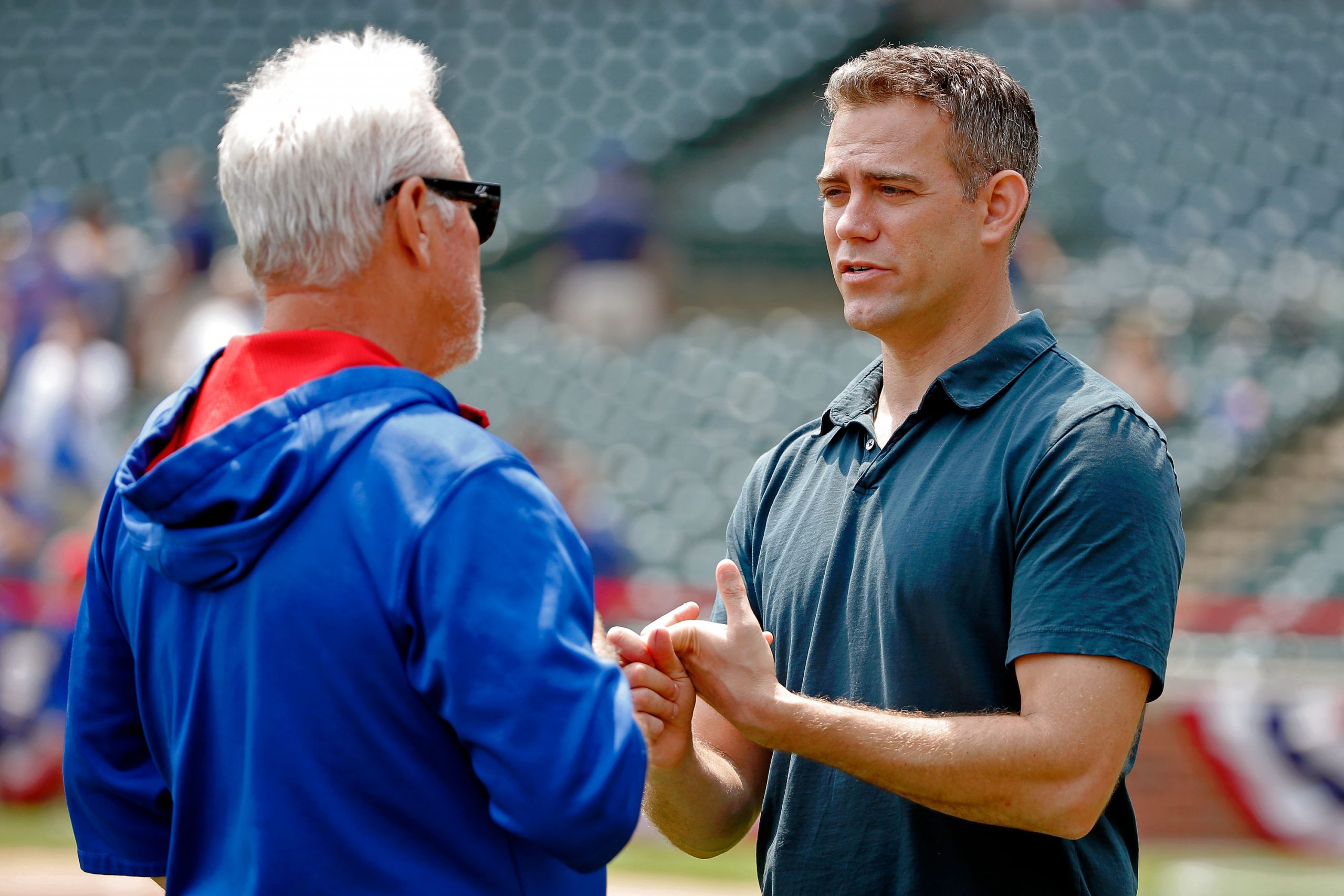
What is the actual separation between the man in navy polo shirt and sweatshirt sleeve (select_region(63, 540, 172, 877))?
2.10ft

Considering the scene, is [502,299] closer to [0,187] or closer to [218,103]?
[218,103]

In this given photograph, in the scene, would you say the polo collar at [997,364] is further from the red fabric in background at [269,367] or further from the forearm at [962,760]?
the red fabric in background at [269,367]

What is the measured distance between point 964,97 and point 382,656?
48.3 inches

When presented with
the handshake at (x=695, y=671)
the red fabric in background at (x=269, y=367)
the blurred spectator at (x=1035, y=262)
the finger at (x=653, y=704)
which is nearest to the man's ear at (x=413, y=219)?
the red fabric in background at (x=269, y=367)

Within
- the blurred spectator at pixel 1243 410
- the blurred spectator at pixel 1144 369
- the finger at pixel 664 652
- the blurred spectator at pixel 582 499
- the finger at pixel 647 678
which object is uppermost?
the finger at pixel 664 652

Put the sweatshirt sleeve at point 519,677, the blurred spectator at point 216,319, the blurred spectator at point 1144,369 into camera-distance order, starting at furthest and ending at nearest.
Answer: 1. the blurred spectator at point 1144,369
2. the blurred spectator at point 216,319
3. the sweatshirt sleeve at point 519,677

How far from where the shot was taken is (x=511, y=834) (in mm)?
1478

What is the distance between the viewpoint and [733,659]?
184cm

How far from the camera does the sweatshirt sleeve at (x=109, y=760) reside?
1.68m

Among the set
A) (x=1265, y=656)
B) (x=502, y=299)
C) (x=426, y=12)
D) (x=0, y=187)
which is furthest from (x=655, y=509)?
(x=0, y=187)

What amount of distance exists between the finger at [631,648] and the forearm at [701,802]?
0.63 feet

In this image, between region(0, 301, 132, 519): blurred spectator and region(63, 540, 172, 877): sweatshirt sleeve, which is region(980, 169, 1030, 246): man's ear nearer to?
region(63, 540, 172, 877): sweatshirt sleeve

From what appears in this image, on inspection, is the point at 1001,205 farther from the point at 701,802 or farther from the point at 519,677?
the point at 519,677

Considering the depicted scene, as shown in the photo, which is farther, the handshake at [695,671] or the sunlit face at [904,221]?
the sunlit face at [904,221]
